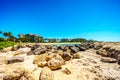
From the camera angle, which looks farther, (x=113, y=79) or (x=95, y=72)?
(x=95, y=72)

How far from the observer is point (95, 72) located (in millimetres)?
7340

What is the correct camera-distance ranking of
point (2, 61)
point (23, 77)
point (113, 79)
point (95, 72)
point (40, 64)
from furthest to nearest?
point (2, 61), point (40, 64), point (95, 72), point (113, 79), point (23, 77)

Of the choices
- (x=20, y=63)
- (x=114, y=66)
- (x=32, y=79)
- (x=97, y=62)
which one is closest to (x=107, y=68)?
(x=114, y=66)

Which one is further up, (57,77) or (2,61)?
(2,61)

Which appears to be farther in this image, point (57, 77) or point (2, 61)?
point (2, 61)

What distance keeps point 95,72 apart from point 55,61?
220 centimetres

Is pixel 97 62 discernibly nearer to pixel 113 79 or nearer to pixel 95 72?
pixel 95 72

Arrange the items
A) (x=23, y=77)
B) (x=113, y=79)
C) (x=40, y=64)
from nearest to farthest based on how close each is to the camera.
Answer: (x=23, y=77) → (x=113, y=79) → (x=40, y=64)

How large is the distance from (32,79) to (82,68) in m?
2.99

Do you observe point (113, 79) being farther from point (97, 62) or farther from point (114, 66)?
point (97, 62)

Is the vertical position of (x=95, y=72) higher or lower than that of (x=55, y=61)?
lower

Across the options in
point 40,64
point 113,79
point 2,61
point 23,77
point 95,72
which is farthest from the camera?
point 2,61

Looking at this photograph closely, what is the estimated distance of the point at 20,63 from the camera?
831cm

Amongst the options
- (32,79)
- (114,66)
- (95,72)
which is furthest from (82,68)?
(32,79)
